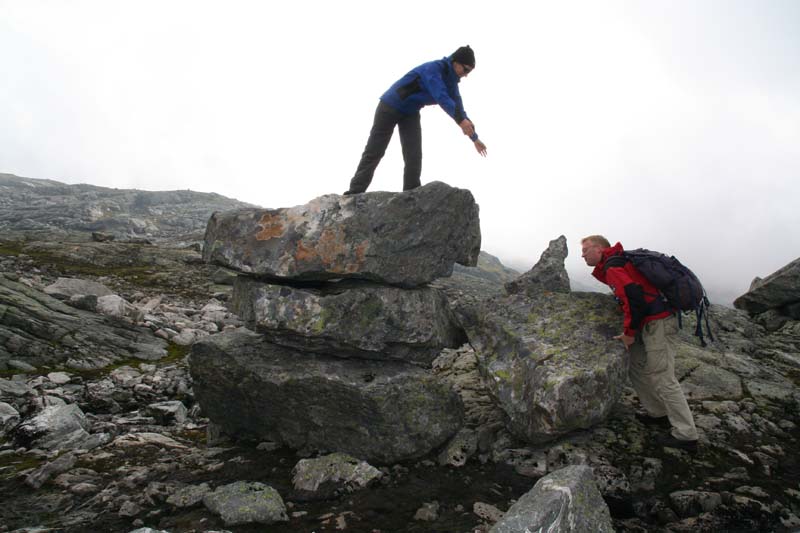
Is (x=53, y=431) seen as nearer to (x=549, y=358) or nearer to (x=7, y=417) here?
(x=7, y=417)

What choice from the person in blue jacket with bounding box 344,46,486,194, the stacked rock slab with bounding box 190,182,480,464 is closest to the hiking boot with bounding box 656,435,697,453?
the stacked rock slab with bounding box 190,182,480,464

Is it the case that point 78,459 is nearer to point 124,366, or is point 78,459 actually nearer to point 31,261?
point 124,366

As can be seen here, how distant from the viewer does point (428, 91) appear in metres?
10.0

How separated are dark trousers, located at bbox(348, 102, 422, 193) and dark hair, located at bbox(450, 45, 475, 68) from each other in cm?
159

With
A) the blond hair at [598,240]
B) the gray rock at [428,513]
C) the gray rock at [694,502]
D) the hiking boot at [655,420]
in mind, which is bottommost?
the gray rock at [428,513]

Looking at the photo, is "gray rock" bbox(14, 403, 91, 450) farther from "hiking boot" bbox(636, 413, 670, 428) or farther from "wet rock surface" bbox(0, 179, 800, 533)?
"hiking boot" bbox(636, 413, 670, 428)

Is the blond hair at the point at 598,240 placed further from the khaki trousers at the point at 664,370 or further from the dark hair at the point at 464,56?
the dark hair at the point at 464,56

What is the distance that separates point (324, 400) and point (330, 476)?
163 cm

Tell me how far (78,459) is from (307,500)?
475cm

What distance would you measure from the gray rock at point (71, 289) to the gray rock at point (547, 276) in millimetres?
17734

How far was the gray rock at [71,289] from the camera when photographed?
18294 millimetres

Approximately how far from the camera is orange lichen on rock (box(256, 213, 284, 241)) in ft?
31.9

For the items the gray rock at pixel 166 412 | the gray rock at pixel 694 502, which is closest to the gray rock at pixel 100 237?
the gray rock at pixel 166 412

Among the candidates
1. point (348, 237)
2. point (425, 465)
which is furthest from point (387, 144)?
point (425, 465)
